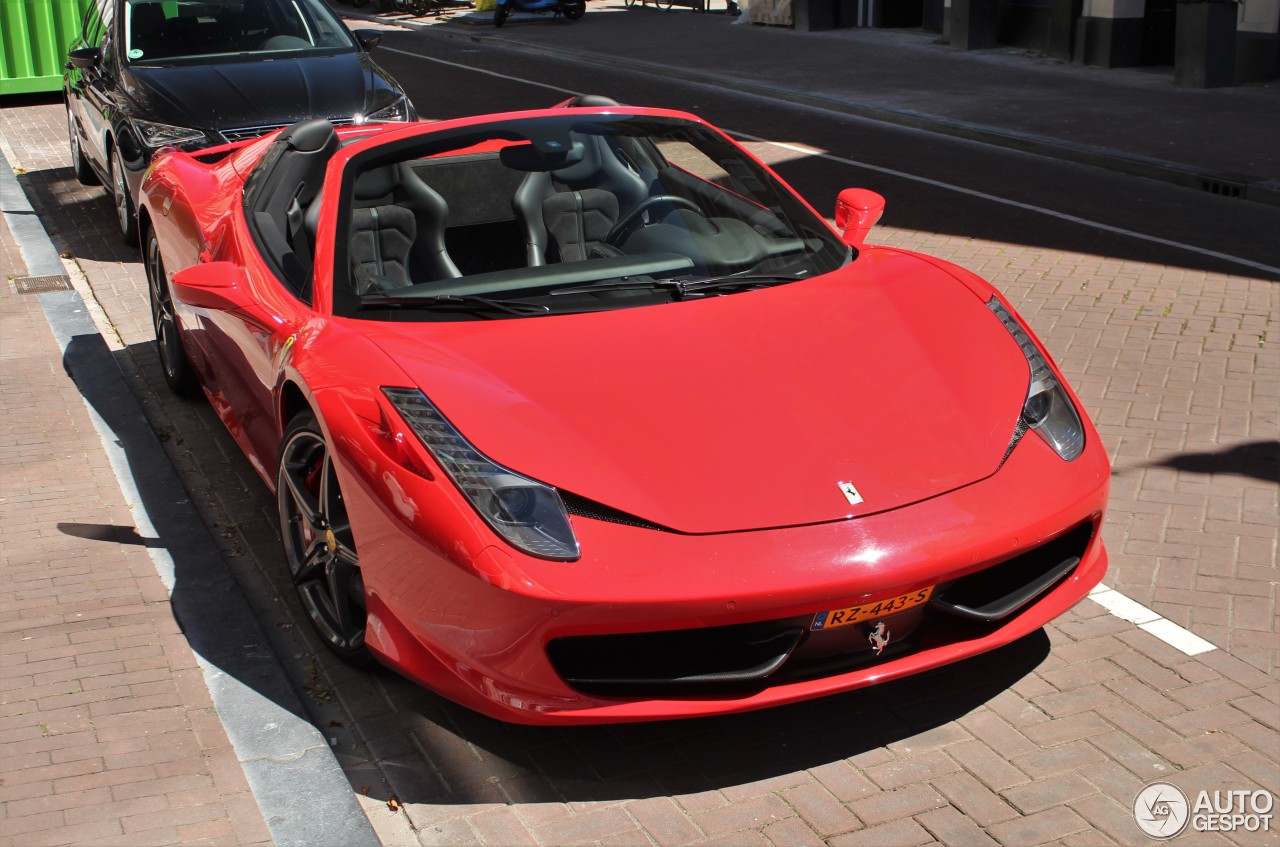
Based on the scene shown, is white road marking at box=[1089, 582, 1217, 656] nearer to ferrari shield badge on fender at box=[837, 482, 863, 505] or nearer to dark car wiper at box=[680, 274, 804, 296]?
ferrari shield badge on fender at box=[837, 482, 863, 505]

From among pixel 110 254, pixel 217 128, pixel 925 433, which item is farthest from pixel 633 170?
pixel 110 254

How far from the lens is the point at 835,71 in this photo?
18766 mm

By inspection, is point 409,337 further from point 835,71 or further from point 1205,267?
point 835,71

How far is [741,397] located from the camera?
3.90 meters

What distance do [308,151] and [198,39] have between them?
18.2 feet

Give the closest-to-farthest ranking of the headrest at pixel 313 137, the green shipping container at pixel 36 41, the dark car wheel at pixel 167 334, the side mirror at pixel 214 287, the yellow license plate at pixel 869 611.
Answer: the yellow license plate at pixel 869 611
the side mirror at pixel 214 287
the headrest at pixel 313 137
the dark car wheel at pixel 167 334
the green shipping container at pixel 36 41

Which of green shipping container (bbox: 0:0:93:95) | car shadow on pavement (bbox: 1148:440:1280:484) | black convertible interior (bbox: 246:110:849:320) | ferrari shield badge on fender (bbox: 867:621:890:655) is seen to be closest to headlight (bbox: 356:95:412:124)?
black convertible interior (bbox: 246:110:849:320)

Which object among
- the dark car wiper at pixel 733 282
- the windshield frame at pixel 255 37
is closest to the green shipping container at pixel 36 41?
the windshield frame at pixel 255 37

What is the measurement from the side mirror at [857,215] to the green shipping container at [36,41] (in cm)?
1285

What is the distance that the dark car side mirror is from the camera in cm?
1032

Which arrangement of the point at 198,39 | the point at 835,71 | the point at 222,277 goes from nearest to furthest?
the point at 222,277 < the point at 198,39 < the point at 835,71

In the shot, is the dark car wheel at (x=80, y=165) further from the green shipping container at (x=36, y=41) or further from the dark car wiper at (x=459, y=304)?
the dark car wiper at (x=459, y=304)

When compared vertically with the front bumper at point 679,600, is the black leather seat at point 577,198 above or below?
above

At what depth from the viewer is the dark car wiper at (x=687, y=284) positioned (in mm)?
4480
